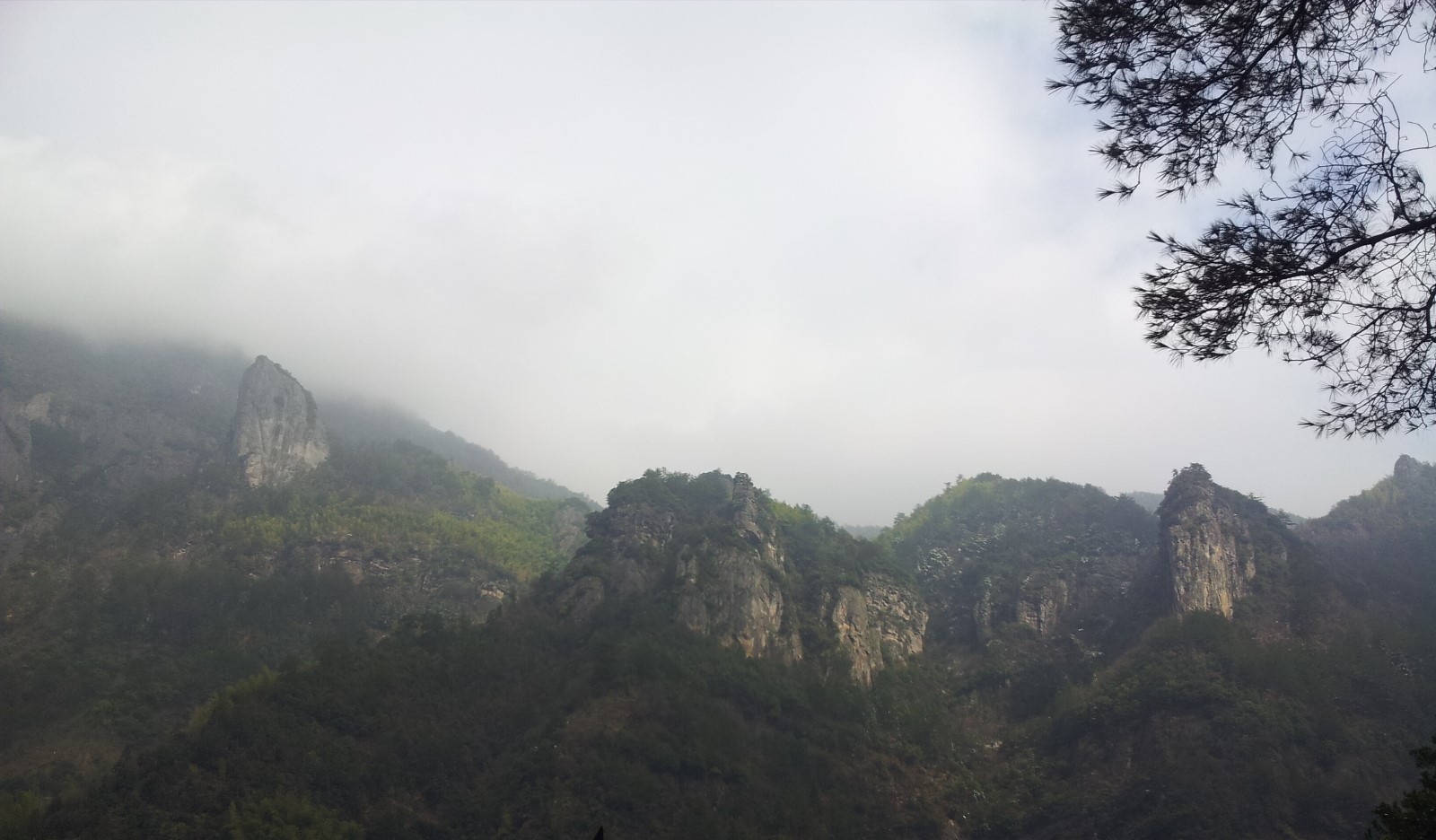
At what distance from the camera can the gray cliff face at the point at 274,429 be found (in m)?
117

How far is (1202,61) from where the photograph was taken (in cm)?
1151

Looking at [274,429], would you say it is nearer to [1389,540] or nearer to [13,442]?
[13,442]

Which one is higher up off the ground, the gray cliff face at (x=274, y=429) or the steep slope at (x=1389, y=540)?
the steep slope at (x=1389, y=540)

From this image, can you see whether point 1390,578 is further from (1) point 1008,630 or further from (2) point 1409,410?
(2) point 1409,410

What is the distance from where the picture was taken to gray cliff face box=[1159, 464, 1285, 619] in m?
77.2

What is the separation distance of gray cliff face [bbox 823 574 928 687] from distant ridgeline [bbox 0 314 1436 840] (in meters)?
0.43

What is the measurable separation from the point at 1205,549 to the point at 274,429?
126 m

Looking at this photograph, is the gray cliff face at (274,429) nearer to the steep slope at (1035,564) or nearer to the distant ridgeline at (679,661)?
the distant ridgeline at (679,661)

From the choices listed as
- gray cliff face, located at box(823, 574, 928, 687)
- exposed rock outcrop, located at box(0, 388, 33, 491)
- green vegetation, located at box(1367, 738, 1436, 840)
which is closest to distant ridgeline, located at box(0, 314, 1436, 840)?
gray cliff face, located at box(823, 574, 928, 687)

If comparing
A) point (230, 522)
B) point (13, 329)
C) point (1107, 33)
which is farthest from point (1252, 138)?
point (13, 329)

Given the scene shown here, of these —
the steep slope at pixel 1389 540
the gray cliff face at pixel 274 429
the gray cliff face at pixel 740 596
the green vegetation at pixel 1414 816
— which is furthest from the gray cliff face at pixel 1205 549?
the gray cliff face at pixel 274 429

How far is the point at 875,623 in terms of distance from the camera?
275 ft

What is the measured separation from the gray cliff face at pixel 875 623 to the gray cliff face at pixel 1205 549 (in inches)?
1036

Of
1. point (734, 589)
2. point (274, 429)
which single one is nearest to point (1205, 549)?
point (734, 589)
